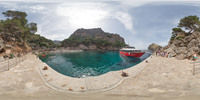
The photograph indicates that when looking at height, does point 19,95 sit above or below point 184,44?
below

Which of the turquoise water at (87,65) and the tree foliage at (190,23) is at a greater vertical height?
the tree foliage at (190,23)

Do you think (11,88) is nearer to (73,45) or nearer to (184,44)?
(184,44)

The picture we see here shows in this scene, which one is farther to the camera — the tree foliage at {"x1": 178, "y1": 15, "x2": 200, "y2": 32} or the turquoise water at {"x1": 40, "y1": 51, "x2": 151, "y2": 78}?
the tree foliage at {"x1": 178, "y1": 15, "x2": 200, "y2": 32}

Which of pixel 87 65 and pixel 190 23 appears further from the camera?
pixel 190 23

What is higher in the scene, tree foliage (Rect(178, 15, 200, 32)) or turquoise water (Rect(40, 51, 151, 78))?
tree foliage (Rect(178, 15, 200, 32))

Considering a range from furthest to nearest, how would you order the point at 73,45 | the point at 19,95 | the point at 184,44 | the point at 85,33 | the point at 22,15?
the point at 85,33, the point at 73,45, the point at 22,15, the point at 184,44, the point at 19,95

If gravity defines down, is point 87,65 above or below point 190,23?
below

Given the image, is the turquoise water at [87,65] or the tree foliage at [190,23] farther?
the tree foliage at [190,23]

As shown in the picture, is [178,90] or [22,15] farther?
[22,15]

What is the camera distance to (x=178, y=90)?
232 inches

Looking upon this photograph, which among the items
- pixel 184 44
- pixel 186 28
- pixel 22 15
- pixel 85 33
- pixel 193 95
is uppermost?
pixel 85 33

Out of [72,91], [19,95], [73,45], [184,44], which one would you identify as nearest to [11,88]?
[19,95]

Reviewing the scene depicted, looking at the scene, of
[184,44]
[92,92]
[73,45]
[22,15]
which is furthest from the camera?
[73,45]

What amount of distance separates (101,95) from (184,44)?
106 feet
